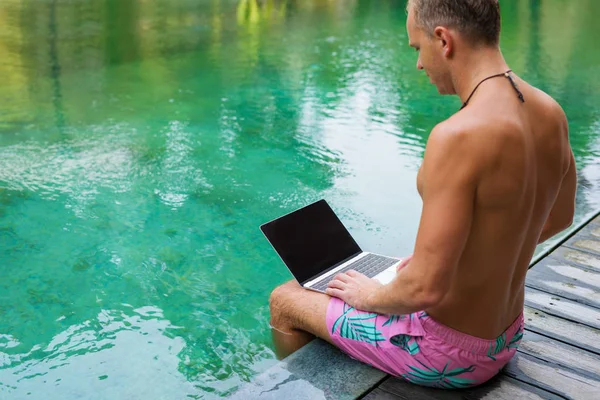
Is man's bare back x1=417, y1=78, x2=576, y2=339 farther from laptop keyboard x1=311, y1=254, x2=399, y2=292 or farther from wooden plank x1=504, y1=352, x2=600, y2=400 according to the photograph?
laptop keyboard x1=311, y1=254, x2=399, y2=292

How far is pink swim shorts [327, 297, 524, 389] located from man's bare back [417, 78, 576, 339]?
45 millimetres

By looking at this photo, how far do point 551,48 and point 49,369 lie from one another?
340 inches

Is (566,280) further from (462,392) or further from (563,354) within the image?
(462,392)

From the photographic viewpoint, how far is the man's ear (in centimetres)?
163

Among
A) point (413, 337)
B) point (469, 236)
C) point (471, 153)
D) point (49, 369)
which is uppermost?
point (471, 153)

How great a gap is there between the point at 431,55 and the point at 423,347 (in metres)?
0.77

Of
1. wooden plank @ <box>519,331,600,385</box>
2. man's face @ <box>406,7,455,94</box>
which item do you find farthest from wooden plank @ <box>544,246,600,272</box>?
man's face @ <box>406,7,455,94</box>

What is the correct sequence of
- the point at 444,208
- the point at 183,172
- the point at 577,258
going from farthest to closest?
the point at 183,172 → the point at 577,258 → the point at 444,208

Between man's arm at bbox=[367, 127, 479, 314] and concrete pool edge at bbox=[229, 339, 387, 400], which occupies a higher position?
man's arm at bbox=[367, 127, 479, 314]

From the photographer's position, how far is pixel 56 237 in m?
4.06

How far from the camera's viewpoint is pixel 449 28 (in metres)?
1.62

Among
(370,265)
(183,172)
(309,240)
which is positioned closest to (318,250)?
(309,240)

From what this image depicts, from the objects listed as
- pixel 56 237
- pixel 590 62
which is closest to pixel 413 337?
pixel 56 237

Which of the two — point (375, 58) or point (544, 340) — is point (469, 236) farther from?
point (375, 58)
